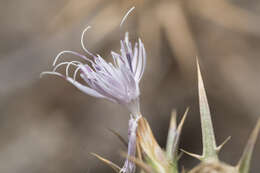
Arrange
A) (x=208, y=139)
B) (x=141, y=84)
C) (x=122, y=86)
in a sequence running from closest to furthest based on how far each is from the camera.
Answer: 1. (x=208, y=139)
2. (x=122, y=86)
3. (x=141, y=84)

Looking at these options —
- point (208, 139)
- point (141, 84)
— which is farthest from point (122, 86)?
point (141, 84)

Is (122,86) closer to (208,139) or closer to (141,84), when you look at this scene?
(208,139)

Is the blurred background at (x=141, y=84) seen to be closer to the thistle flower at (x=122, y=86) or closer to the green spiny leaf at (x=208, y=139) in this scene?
the thistle flower at (x=122, y=86)

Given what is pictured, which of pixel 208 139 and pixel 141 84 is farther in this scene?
pixel 141 84

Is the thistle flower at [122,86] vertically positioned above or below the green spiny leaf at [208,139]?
above

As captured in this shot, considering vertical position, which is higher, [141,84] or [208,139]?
[208,139]

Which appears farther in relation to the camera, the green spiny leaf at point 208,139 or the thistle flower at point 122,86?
the thistle flower at point 122,86

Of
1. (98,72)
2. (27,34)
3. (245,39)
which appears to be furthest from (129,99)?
(27,34)

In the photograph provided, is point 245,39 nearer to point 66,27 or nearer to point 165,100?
point 165,100

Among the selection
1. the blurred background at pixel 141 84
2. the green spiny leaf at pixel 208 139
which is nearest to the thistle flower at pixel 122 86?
the green spiny leaf at pixel 208 139
